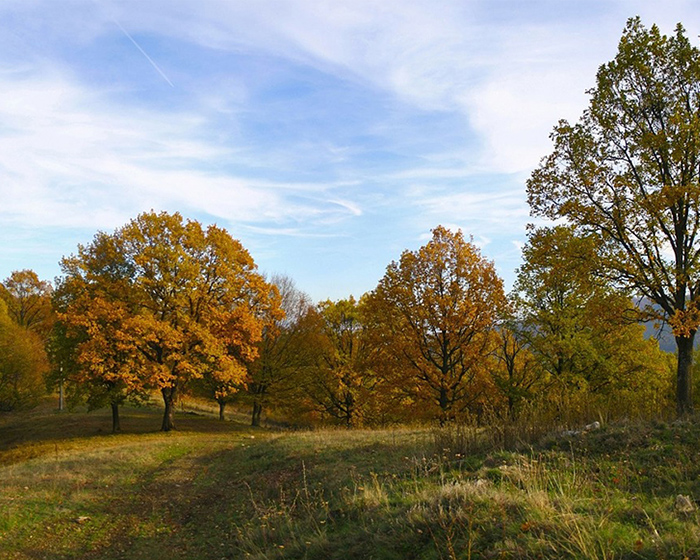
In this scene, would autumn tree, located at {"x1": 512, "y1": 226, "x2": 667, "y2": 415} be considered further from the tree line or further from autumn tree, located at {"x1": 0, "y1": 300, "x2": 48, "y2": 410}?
autumn tree, located at {"x1": 0, "y1": 300, "x2": 48, "y2": 410}

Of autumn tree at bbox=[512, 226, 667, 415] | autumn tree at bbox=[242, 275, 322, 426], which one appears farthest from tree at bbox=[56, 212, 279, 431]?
autumn tree at bbox=[512, 226, 667, 415]

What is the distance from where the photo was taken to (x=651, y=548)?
3.95 meters

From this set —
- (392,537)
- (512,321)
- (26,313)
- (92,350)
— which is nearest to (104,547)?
(392,537)

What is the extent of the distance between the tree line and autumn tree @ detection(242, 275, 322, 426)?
200 cm

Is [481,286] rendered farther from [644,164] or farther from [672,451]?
[672,451]

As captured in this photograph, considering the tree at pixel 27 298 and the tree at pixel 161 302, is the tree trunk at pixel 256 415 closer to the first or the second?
the tree at pixel 161 302

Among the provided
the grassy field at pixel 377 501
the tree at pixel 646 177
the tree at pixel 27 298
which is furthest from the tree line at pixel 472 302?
the tree at pixel 27 298

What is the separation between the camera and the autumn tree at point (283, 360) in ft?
110

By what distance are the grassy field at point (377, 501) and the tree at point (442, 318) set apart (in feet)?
29.4

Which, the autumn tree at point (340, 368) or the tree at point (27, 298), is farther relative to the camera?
the tree at point (27, 298)

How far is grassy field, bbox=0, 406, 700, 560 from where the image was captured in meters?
4.58

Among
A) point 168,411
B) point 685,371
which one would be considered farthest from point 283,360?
point 685,371

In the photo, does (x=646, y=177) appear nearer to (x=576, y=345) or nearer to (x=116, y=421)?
(x=576, y=345)

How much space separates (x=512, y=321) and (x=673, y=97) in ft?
44.5
